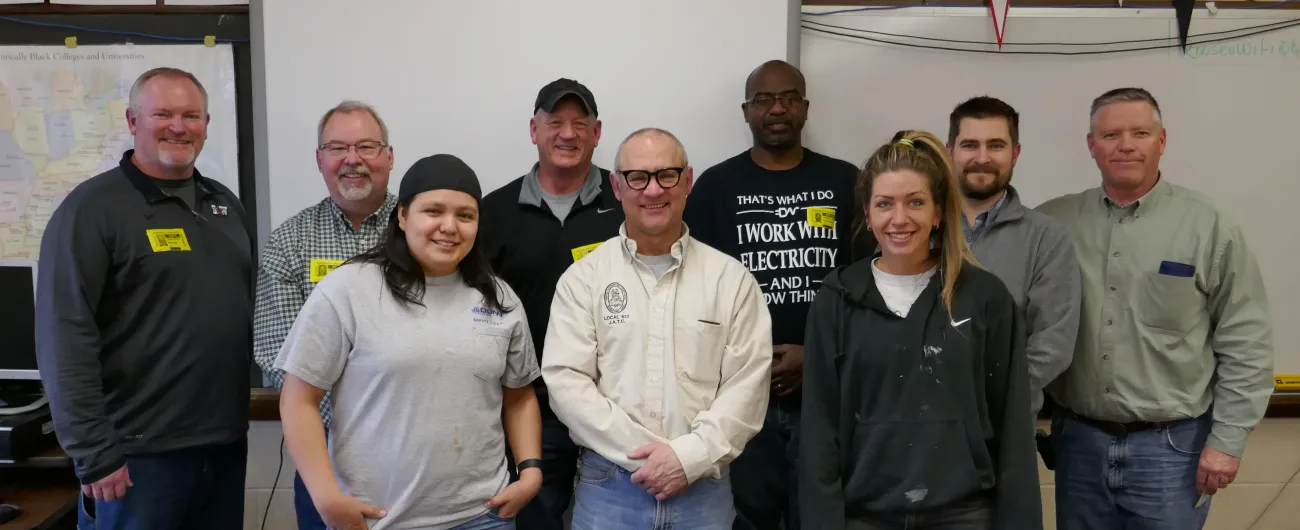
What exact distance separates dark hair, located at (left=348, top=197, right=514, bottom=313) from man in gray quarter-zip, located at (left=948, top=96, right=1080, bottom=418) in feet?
4.03

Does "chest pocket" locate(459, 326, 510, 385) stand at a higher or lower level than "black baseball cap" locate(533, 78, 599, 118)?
lower

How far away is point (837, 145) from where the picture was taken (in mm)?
2619

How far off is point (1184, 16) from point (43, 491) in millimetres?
4219

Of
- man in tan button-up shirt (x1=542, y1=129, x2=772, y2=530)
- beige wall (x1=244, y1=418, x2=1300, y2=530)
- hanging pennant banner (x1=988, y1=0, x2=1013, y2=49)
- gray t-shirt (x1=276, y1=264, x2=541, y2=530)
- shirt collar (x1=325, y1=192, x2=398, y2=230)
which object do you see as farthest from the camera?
beige wall (x1=244, y1=418, x2=1300, y2=530)

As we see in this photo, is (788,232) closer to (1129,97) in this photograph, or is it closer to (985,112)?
(985,112)

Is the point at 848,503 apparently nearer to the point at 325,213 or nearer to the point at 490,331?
the point at 490,331

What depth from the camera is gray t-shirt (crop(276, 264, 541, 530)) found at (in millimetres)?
1495

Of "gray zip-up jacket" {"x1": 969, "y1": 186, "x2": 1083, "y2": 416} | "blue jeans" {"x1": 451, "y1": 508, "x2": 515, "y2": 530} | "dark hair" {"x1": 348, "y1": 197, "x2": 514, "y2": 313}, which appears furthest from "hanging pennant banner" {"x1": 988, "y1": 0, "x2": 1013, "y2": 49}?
"blue jeans" {"x1": 451, "y1": 508, "x2": 515, "y2": 530}

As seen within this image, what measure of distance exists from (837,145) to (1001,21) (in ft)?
2.37

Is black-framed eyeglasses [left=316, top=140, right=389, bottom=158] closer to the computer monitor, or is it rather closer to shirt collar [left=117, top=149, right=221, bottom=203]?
shirt collar [left=117, top=149, right=221, bottom=203]

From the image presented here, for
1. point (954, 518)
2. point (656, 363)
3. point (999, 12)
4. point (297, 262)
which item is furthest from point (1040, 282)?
point (297, 262)

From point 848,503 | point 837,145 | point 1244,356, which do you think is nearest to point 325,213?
point 848,503

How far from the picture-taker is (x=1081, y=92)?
2639 mm

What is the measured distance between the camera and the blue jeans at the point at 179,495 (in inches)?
73.0
